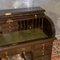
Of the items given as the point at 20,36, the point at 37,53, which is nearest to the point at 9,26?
the point at 20,36

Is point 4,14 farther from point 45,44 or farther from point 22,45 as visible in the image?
point 45,44

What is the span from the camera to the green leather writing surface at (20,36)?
1512 mm

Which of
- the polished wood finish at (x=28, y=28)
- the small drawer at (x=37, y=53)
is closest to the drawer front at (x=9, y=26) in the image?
the polished wood finish at (x=28, y=28)

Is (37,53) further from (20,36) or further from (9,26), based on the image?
(9,26)

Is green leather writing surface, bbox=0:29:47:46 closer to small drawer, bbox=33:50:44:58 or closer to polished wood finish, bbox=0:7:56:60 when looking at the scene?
polished wood finish, bbox=0:7:56:60

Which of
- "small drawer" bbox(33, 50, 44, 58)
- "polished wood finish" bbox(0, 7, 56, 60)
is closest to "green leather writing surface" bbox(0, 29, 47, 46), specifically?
"polished wood finish" bbox(0, 7, 56, 60)

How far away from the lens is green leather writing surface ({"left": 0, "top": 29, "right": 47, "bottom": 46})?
1512 millimetres

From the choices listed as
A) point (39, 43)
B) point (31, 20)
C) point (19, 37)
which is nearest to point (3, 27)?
point (19, 37)

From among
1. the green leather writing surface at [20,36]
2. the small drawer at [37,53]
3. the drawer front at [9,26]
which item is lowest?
the small drawer at [37,53]

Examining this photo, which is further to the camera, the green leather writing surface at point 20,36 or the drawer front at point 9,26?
the drawer front at point 9,26

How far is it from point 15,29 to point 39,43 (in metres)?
0.37

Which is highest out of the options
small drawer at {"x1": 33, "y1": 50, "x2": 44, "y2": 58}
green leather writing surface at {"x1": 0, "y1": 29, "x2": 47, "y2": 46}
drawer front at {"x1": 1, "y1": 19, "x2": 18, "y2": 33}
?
drawer front at {"x1": 1, "y1": 19, "x2": 18, "y2": 33}

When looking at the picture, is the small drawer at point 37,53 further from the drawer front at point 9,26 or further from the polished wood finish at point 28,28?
the drawer front at point 9,26

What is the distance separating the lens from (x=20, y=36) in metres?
1.60
